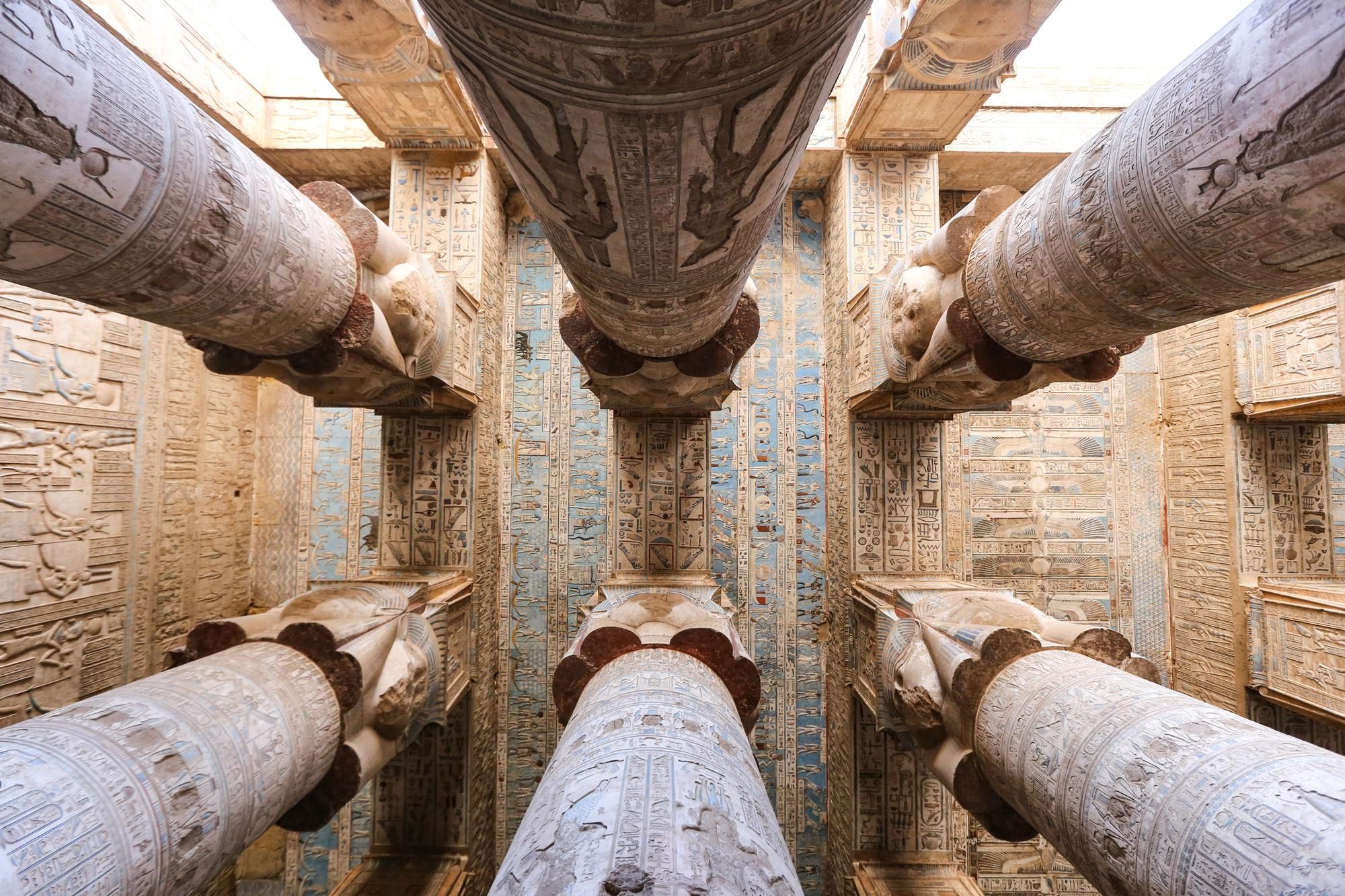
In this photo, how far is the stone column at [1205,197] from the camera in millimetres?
1084

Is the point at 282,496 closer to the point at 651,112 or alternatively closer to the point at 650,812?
the point at 650,812

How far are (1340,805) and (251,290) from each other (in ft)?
12.1

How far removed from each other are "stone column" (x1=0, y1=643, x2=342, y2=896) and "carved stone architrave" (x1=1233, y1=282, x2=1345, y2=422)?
713 cm

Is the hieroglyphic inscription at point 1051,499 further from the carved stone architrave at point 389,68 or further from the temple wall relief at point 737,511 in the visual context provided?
the carved stone architrave at point 389,68

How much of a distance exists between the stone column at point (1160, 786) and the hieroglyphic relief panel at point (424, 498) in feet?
13.1

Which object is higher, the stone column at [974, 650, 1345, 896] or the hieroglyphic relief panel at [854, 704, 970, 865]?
the stone column at [974, 650, 1345, 896]

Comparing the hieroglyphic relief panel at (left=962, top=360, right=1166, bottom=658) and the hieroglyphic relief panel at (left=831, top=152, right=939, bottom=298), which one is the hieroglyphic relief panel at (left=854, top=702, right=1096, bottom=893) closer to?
the hieroglyphic relief panel at (left=962, top=360, right=1166, bottom=658)

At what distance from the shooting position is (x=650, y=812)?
134cm

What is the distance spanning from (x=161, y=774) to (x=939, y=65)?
5.61 metres

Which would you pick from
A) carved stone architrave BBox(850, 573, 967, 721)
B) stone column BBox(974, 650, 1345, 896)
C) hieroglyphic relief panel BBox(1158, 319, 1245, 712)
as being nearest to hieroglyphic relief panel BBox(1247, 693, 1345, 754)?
hieroglyphic relief panel BBox(1158, 319, 1245, 712)

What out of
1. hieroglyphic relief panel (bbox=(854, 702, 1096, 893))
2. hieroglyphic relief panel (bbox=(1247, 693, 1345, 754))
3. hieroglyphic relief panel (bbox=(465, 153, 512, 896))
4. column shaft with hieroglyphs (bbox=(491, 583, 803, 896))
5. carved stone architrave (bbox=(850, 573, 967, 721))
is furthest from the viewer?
hieroglyphic relief panel (bbox=(465, 153, 512, 896))

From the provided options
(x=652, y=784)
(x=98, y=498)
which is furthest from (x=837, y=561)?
(x=98, y=498)

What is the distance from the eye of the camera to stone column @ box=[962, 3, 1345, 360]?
1.08 metres

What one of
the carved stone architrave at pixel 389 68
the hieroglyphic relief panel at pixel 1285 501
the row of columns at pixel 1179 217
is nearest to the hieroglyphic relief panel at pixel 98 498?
the carved stone architrave at pixel 389 68
